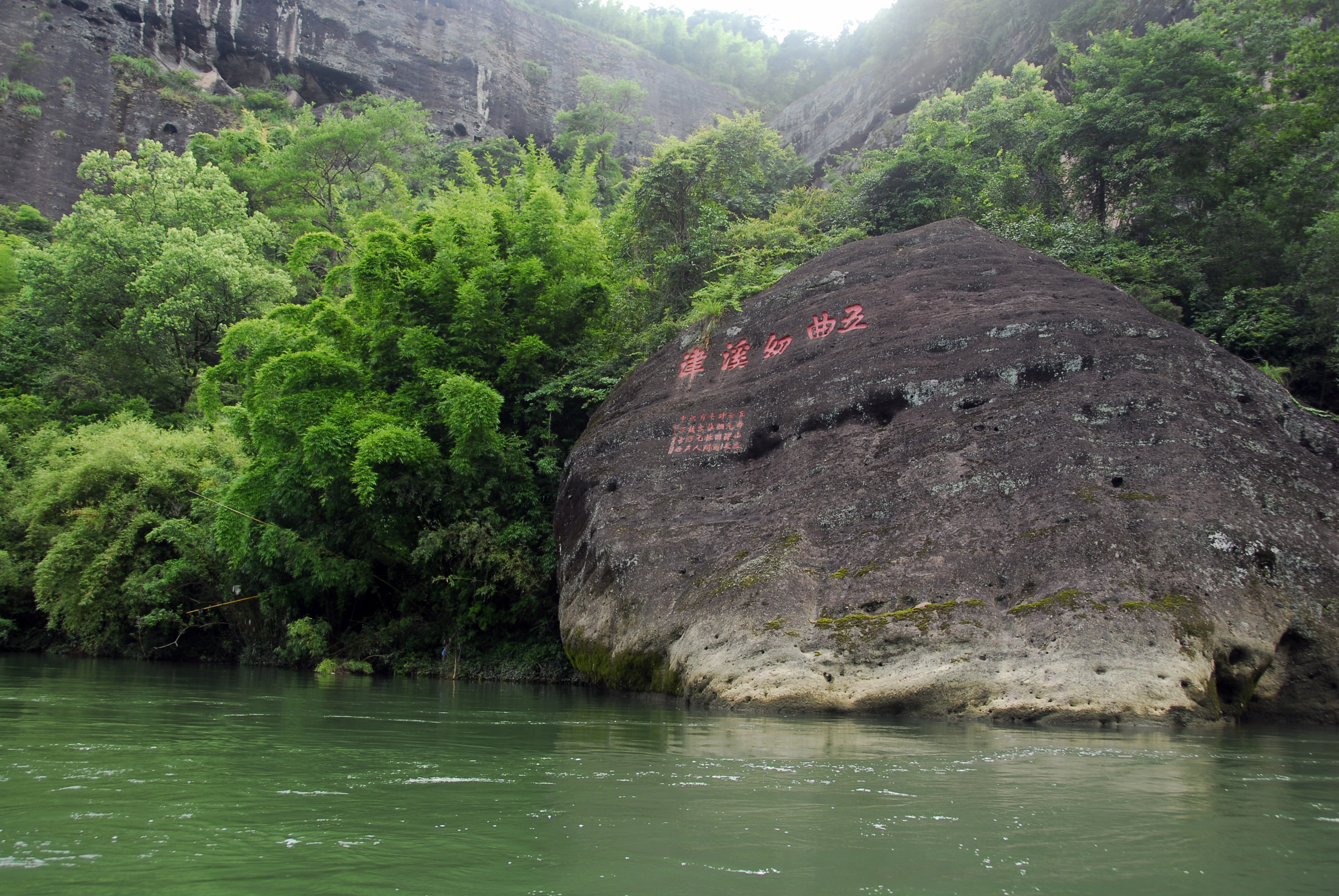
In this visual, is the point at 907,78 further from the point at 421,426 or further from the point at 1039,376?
the point at 1039,376

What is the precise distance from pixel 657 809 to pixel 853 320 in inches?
272

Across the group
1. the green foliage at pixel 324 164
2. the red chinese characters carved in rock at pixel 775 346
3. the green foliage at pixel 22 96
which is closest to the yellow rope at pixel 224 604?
the red chinese characters carved in rock at pixel 775 346

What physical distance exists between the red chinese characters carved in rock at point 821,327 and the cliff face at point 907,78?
51.7ft

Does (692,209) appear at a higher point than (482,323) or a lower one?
higher

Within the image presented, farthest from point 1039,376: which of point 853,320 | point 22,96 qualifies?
point 22,96

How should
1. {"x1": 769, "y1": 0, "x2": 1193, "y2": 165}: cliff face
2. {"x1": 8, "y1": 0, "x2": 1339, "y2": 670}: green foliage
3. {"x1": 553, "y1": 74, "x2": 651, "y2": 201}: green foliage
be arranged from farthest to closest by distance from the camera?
{"x1": 553, "y1": 74, "x2": 651, "y2": 201}: green foliage
{"x1": 769, "y1": 0, "x2": 1193, "y2": 165}: cliff face
{"x1": 8, "y1": 0, "x2": 1339, "y2": 670}: green foliage

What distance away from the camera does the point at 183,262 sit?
58.6ft

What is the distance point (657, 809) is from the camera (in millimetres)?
2635

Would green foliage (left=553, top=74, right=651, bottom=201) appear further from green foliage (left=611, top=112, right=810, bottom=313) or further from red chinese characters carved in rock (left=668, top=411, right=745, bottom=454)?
red chinese characters carved in rock (left=668, top=411, right=745, bottom=454)

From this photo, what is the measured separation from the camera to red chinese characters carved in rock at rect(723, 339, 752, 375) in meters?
9.27

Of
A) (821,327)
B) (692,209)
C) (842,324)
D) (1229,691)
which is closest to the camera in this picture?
(1229,691)

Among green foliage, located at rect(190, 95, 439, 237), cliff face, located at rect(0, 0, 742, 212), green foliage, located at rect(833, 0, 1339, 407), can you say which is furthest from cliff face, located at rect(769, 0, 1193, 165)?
green foliage, located at rect(190, 95, 439, 237)

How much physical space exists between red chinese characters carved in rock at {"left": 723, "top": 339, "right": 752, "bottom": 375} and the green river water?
4994 mm

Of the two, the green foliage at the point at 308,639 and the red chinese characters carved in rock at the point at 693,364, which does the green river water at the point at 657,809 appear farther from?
the green foliage at the point at 308,639
